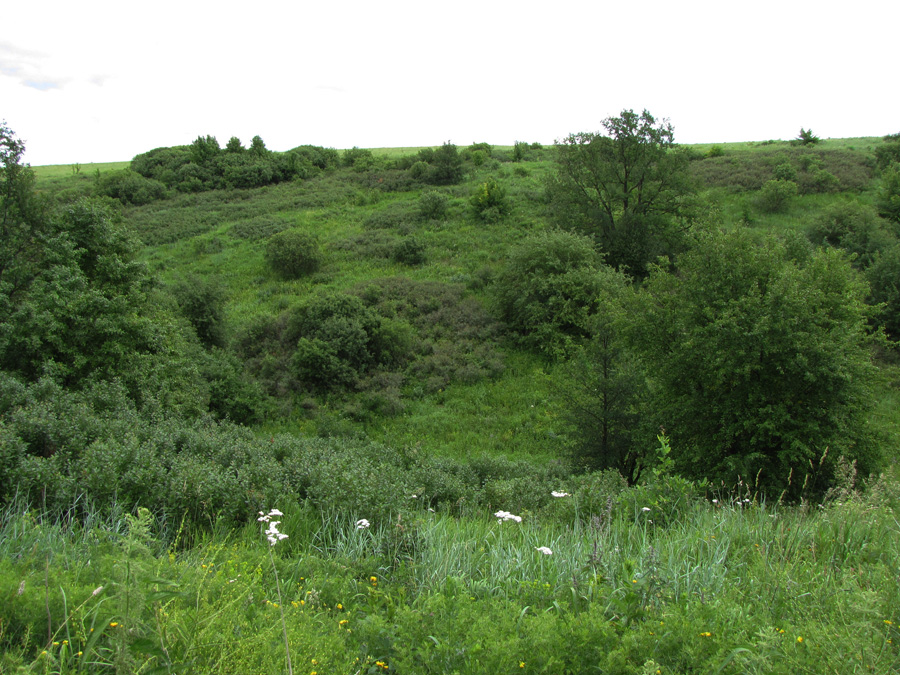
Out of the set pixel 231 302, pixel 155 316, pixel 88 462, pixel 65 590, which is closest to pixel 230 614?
pixel 65 590

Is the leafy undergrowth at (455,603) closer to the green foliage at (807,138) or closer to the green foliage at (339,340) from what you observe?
the green foliage at (339,340)

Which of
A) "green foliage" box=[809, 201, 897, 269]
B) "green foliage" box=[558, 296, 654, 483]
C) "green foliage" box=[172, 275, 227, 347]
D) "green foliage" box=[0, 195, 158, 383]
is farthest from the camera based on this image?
"green foliage" box=[809, 201, 897, 269]

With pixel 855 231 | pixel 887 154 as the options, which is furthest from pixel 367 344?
pixel 887 154

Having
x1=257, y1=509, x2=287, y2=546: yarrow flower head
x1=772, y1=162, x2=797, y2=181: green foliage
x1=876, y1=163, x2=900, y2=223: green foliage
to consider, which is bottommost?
x1=257, y1=509, x2=287, y2=546: yarrow flower head

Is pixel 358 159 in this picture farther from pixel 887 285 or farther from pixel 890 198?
pixel 887 285

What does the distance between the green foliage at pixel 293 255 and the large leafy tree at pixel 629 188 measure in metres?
13.2

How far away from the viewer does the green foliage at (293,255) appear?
27062 mm

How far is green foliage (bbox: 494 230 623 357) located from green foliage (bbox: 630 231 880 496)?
8488 mm

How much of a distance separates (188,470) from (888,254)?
25.2 m

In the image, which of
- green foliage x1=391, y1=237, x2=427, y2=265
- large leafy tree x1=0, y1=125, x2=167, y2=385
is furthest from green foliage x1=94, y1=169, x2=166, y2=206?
large leafy tree x1=0, y1=125, x2=167, y2=385

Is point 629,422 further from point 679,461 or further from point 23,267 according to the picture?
point 23,267

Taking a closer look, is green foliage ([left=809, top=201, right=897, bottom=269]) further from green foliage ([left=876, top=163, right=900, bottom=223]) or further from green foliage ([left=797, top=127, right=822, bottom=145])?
green foliage ([left=797, top=127, right=822, bottom=145])

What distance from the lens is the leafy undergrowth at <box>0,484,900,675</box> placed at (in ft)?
6.44

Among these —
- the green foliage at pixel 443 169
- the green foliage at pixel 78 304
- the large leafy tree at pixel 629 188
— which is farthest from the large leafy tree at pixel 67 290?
the green foliage at pixel 443 169
